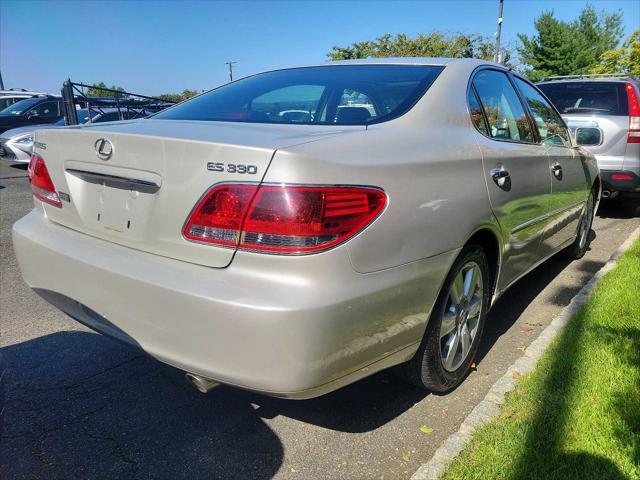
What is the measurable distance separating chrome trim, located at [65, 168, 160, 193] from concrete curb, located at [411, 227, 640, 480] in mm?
1511

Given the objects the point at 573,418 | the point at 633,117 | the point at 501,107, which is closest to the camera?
the point at 573,418

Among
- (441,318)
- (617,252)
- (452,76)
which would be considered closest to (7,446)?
(441,318)

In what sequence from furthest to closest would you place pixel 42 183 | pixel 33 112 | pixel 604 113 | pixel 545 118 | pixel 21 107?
pixel 21 107
pixel 33 112
pixel 604 113
pixel 545 118
pixel 42 183

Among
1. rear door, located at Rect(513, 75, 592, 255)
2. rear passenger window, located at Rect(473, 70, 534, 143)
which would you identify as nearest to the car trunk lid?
rear passenger window, located at Rect(473, 70, 534, 143)

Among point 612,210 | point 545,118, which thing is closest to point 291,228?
point 545,118

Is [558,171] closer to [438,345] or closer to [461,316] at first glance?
[461,316]

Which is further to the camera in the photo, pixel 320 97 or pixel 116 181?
pixel 320 97

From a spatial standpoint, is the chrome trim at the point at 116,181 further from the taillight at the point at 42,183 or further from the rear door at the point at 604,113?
the rear door at the point at 604,113

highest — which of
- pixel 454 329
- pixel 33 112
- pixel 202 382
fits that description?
pixel 33 112

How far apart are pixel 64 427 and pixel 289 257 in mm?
1499

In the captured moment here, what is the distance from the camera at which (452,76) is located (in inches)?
112

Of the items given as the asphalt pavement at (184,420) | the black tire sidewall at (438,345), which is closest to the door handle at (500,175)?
the black tire sidewall at (438,345)

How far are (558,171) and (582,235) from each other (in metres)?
1.73

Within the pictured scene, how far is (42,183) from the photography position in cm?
262
